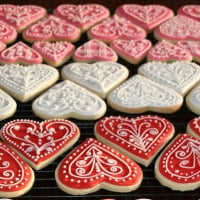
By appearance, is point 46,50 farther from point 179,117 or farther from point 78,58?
point 179,117

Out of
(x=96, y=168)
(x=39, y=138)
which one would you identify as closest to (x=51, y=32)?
(x=39, y=138)

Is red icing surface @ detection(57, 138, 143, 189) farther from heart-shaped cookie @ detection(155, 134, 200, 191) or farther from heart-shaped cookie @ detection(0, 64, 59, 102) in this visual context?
heart-shaped cookie @ detection(0, 64, 59, 102)

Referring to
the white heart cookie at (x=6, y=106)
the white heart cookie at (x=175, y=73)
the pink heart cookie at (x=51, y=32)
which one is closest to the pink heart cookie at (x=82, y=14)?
the pink heart cookie at (x=51, y=32)

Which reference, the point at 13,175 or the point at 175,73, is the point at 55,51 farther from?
the point at 13,175

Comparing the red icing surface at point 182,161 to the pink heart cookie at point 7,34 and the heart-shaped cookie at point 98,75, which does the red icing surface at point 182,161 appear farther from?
the pink heart cookie at point 7,34

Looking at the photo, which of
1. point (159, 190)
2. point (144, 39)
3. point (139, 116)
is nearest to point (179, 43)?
point (144, 39)

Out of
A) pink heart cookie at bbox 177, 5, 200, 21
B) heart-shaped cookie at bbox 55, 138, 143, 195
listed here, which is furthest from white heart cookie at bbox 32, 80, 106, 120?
pink heart cookie at bbox 177, 5, 200, 21

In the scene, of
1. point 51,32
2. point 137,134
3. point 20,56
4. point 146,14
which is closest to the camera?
point 137,134
